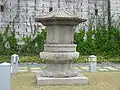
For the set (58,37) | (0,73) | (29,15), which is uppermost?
(29,15)

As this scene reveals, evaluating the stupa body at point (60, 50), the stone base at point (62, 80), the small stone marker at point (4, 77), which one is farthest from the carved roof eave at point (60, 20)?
the small stone marker at point (4, 77)

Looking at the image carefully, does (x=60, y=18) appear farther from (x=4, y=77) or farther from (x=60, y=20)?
(x=4, y=77)

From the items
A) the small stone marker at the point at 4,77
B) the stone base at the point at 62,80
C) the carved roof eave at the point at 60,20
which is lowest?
the stone base at the point at 62,80

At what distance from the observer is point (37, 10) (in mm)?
19219

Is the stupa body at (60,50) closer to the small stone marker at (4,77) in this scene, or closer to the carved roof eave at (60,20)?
the carved roof eave at (60,20)

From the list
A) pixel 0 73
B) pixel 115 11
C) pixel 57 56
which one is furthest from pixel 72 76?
pixel 115 11

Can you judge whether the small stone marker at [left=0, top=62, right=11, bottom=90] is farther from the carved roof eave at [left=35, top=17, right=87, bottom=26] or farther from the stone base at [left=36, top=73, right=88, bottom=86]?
the carved roof eave at [left=35, top=17, right=87, bottom=26]

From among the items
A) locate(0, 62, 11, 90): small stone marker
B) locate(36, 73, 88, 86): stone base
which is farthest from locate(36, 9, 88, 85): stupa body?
locate(0, 62, 11, 90): small stone marker

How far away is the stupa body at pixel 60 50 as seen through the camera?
28.0 feet

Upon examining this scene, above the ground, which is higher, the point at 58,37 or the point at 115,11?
the point at 115,11

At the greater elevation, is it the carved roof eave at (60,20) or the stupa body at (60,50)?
the carved roof eave at (60,20)

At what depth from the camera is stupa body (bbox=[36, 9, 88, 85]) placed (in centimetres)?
854

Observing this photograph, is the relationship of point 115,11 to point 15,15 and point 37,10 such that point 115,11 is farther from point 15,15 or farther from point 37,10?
point 15,15

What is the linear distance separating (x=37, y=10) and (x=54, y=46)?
10.8 meters
